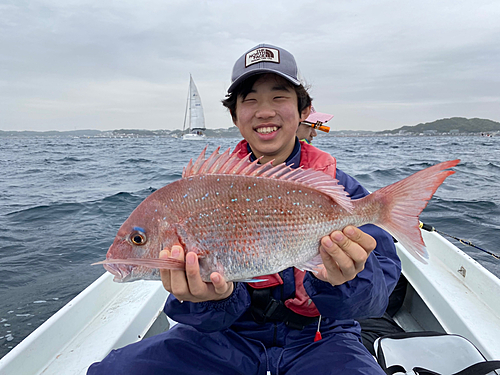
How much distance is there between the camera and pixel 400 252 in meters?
4.74

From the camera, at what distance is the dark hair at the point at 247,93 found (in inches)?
113

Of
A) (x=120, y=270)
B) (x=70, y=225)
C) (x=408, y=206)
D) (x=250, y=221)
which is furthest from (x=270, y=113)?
(x=70, y=225)

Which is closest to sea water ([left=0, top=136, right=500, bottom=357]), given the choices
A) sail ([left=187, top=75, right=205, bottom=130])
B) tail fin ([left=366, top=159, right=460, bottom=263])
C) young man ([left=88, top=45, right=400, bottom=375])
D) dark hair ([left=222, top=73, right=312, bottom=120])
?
young man ([left=88, top=45, right=400, bottom=375])

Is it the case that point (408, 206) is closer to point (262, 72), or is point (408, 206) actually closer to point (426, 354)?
point (262, 72)

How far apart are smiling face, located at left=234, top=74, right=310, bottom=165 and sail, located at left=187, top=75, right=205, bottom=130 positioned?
63394mm

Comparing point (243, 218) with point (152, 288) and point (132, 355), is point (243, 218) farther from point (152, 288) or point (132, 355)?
point (152, 288)

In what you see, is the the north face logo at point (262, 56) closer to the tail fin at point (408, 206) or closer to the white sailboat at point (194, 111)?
the tail fin at point (408, 206)

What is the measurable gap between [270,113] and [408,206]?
4.57 ft

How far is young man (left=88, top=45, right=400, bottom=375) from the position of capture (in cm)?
208

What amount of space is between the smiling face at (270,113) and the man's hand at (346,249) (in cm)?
119

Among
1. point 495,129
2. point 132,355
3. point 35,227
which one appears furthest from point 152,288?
point 495,129

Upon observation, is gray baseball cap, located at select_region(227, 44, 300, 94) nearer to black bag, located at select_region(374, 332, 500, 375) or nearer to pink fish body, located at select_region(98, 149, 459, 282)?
pink fish body, located at select_region(98, 149, 459, 282)

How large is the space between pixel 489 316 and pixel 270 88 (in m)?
3.31

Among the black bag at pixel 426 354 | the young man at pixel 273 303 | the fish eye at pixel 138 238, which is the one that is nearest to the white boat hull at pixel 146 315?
the black bag at pixel 426 354
